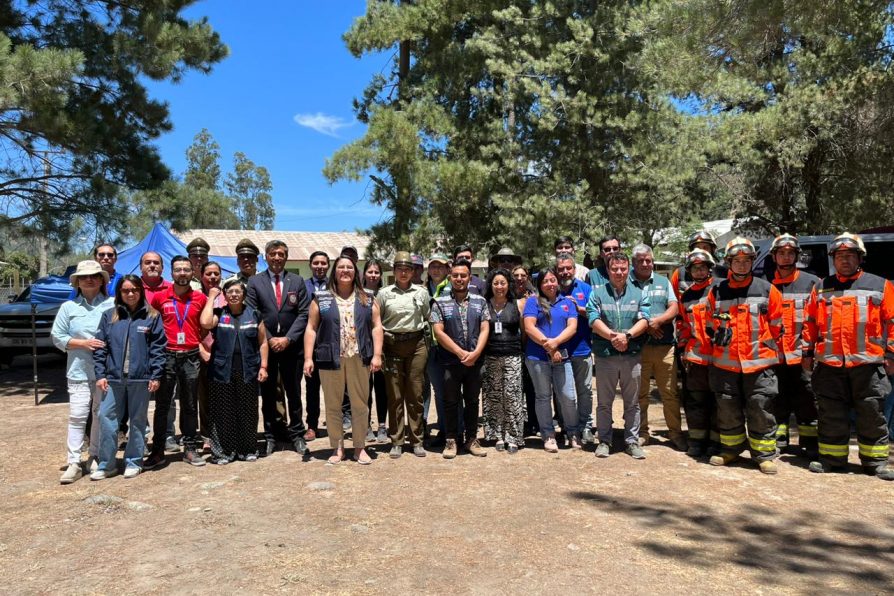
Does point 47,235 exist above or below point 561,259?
above

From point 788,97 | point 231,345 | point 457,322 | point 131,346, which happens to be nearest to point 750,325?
point 457,322

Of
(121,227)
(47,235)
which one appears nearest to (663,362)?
(121,227)

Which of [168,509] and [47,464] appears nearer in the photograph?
[168,509]

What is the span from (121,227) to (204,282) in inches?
211

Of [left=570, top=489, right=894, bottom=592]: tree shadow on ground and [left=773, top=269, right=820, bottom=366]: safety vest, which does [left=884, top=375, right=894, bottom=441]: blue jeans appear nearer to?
[left=773, top=269, right=820, bottom=366]: safety vest

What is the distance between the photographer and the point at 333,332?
18.9 feet

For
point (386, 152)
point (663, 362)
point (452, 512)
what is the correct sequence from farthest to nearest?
point (386, 152), point (663, 362), point (452, 512)

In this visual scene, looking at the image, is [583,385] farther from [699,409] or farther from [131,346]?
[131,346]

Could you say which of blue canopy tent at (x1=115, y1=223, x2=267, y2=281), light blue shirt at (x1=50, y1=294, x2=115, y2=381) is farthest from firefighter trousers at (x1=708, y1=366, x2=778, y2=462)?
blue canopy tent at (x1=115, y1=223, x2=267, y2=281)

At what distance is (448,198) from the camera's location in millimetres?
15820

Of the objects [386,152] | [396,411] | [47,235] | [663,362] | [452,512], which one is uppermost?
[386,152]

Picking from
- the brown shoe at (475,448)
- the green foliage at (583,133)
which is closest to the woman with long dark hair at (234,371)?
the brown shoe at (475,448)

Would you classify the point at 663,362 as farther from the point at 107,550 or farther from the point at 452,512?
the point at 107,550

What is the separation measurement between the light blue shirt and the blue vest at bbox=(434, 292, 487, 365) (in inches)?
117
